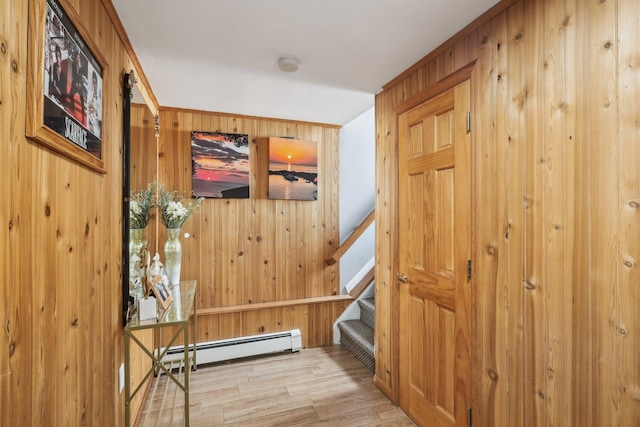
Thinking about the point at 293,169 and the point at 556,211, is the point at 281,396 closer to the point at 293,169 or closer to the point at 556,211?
the point at 293,169

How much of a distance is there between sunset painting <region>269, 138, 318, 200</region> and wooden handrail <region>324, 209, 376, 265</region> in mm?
603

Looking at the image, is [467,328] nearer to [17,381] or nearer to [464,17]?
[464,17]

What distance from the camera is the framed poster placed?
0.87m

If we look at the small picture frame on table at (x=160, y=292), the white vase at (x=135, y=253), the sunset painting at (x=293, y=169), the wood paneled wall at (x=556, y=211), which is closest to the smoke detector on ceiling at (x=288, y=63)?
the wood paneled wall at (x=556, y=211)

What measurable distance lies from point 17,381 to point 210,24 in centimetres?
172

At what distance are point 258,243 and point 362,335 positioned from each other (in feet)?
4.72

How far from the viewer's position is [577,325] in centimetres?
120

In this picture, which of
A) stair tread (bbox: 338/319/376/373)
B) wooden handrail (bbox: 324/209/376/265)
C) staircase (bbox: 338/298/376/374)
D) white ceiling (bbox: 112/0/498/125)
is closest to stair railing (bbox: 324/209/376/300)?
wooden handrail (bbox: 324/209/376/265)

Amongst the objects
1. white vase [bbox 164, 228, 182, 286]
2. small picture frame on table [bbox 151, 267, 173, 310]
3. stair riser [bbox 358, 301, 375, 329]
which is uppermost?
white vase [bbox 164, 228, 182, 286]

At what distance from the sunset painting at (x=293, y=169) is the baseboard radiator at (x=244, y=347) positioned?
4.75 feet

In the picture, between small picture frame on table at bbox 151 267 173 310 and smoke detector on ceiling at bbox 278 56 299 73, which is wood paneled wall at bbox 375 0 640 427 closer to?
smoke detector on ceiling at bbox 278 56 299 73

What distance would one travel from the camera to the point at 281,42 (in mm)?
1842

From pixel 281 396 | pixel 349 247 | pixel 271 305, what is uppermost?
pixel 349 247

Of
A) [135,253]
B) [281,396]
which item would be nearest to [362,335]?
[281,396]
